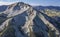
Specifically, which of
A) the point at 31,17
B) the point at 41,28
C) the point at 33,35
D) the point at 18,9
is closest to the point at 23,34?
the point at 33,35

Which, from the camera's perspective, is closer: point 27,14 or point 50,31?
point 50,31

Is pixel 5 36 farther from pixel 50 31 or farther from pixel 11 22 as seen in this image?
pixel 50 31

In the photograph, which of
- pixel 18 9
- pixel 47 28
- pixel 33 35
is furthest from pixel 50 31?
pixel 18 9

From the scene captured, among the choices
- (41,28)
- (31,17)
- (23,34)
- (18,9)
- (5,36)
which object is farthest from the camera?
(18,9)

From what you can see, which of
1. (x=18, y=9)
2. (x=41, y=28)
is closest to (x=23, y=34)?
(x=41, y=28)

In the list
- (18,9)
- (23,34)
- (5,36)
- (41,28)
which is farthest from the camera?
(18,9)

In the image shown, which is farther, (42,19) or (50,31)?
(42,19)

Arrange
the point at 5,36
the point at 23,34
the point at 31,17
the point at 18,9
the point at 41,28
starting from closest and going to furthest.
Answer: the point at 5,36 → the point at 23,34 → the point at 41,28 → the point at 31,17 → the point at 18,9

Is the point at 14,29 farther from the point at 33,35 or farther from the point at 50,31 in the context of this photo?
the point at 50,31
